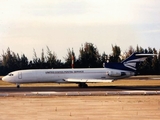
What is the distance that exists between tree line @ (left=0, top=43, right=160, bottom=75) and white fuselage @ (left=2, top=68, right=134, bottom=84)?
41766mm

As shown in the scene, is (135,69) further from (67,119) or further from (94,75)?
(67,119)

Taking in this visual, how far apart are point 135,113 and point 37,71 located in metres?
29.6

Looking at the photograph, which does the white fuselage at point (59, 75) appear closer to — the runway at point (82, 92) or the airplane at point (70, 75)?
the airplane at point (70, 75)

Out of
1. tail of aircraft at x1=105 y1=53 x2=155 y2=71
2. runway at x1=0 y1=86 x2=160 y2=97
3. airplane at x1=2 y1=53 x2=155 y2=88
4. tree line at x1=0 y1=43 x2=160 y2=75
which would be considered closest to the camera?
runway at x1=0 y1=86 x2=160 y2=97

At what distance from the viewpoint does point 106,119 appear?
1922 centimetres

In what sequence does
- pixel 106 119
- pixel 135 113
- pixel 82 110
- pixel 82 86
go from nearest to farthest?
1. pixel 106 119
2. pixel 135 113
3. pixel 82 110
4. pixel 82 86

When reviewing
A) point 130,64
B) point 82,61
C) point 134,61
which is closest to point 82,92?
point 130,64

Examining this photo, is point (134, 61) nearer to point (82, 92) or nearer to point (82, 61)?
point (82, 92)

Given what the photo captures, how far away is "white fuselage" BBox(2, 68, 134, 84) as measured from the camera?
1941 inches

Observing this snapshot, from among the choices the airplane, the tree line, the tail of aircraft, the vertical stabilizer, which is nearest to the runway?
the airplane

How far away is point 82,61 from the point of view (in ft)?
314

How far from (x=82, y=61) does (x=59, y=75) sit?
46.3 m

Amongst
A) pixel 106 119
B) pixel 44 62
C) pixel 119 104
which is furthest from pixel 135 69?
pixel 44 62

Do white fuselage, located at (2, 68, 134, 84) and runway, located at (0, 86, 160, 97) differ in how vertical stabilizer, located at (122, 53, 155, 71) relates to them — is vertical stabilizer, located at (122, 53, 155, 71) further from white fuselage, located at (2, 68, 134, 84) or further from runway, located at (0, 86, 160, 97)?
runway, located at (0, 86, 160, 97)
